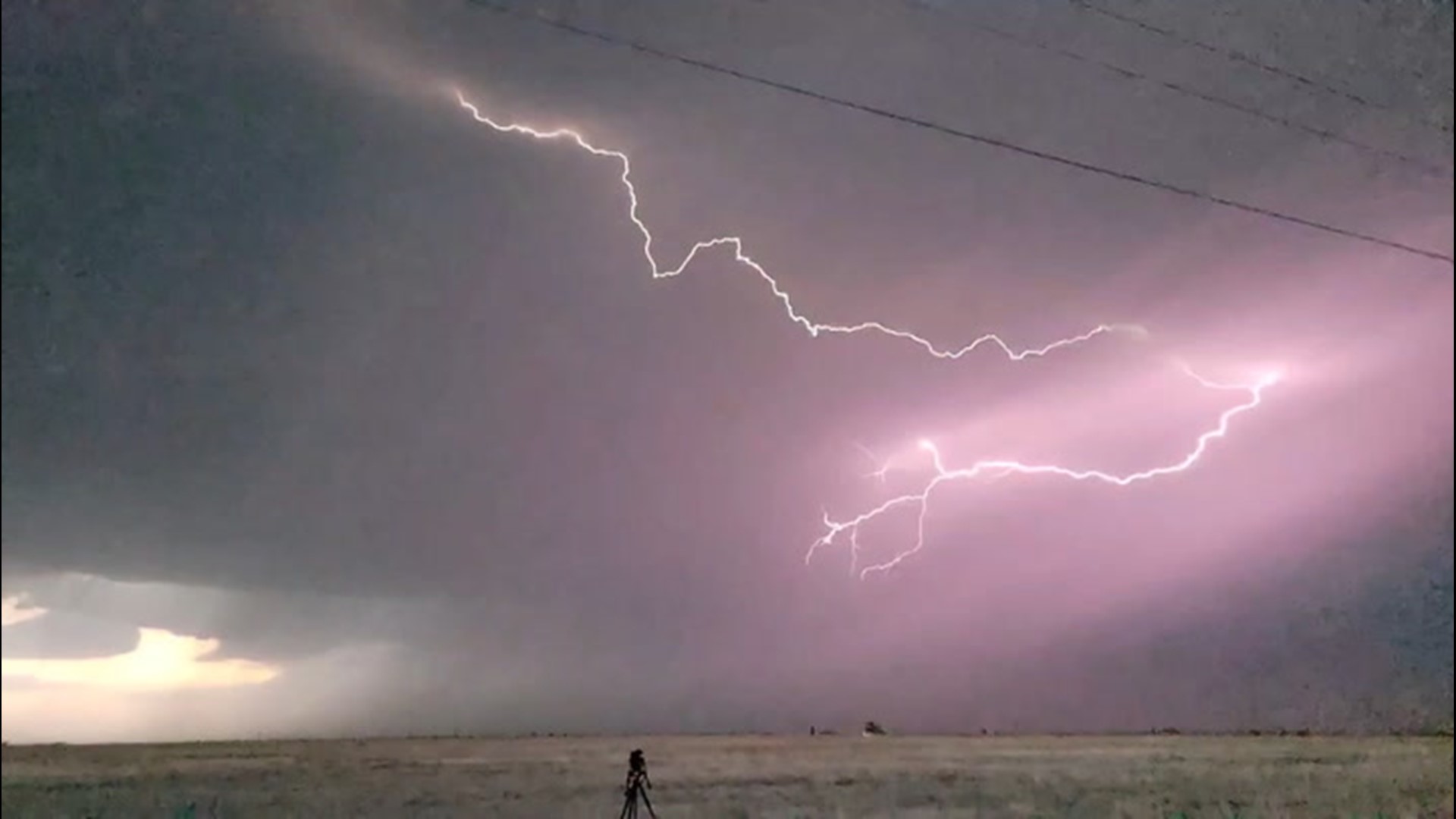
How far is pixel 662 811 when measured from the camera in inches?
338

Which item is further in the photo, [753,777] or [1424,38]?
[753,777]

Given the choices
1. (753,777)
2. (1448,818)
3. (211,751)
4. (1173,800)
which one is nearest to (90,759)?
(211,751)

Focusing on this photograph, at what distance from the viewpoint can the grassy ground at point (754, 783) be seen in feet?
27.2

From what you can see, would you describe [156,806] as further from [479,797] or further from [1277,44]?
[1277,44]

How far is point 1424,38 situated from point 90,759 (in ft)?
49.4

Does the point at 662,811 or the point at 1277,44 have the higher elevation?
the point at 1277,44

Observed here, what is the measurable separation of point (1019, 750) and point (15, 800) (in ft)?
53.5

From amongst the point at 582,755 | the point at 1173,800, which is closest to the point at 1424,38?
the point at 1173,800

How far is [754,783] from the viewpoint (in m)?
11.7

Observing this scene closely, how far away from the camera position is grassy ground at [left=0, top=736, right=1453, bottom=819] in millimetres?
8289

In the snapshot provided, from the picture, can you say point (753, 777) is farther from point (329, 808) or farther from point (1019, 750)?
point (1019, 750)

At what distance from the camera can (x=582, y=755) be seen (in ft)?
62.9

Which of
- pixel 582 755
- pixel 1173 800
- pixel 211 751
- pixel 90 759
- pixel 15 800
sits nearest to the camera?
pixel 15 800

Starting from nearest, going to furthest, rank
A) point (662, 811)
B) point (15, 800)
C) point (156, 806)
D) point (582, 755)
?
point (15, 800) → point (156, 806) → point (662, 811) → point (582, 755)
